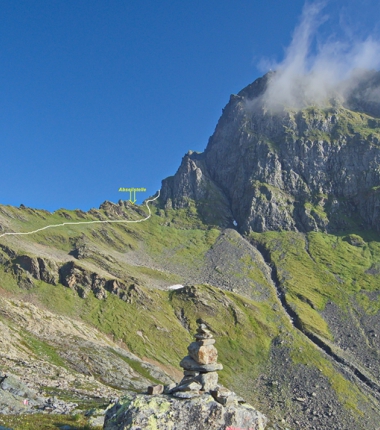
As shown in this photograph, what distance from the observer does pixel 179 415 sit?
1962 centimetres

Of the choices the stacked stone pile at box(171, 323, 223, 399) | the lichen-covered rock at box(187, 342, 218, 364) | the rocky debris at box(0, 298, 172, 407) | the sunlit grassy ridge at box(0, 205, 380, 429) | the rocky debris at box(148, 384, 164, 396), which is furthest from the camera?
the sunlit grassy ridge at box(0, 205, 380, 429)

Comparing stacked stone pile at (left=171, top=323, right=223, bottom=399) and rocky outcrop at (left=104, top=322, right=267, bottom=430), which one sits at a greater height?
stacked stone pile at (left=171, top=323, right=223, bottom=399)

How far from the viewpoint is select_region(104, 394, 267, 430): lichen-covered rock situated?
757 inches

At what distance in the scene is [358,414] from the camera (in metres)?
112

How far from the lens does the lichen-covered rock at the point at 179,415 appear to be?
63.1 ft

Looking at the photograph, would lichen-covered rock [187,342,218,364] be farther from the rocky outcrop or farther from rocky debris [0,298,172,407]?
rocky debris [0,298,172,407]

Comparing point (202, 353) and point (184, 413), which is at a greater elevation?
point (202, 353)

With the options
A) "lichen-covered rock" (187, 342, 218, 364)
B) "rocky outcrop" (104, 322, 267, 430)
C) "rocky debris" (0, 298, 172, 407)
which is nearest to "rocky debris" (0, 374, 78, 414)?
"rocky debris" (0, 298, 172, 407)

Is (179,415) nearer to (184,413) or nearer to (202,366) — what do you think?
(184,413)

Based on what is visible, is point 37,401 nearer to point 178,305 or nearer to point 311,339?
point 178,305

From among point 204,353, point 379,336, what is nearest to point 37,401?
point 204,353

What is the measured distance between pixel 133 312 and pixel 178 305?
2174 cm

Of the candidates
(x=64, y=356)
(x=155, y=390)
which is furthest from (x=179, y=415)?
(x=64, y=356)

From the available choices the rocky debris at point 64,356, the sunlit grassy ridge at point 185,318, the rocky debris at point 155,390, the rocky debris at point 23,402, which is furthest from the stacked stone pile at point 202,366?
the sunlit grassy ridge at point 185,318
